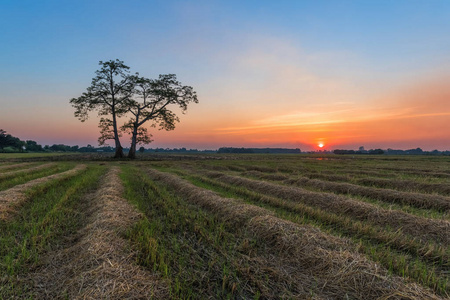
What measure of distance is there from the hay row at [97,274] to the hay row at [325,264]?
101 inches

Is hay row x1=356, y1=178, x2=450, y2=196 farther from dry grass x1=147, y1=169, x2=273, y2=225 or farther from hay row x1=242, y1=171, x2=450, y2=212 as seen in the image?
dry grass x1=147, y1=169, x2=273, y2=225

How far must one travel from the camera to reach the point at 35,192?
9.64 m

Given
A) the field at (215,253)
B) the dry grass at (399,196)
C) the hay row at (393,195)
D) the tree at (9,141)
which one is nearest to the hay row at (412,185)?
the hay row at (393,195)

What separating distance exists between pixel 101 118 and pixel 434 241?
4122cm

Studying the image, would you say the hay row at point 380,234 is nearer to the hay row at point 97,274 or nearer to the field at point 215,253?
the field at point 215,253

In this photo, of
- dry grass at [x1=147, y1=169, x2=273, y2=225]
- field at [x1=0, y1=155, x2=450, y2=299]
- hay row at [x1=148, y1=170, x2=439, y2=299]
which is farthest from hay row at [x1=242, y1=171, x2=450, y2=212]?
dry grass at [x1=147, y1=169, x2=273, y2=225]

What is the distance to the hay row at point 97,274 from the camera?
318cm

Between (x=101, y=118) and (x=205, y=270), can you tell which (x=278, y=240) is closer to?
(x=205, y=270)

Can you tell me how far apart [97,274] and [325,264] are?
4.11m

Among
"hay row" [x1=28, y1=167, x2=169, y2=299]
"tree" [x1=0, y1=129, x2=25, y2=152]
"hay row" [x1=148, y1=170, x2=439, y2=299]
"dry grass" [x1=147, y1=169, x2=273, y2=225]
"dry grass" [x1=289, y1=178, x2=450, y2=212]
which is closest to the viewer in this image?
"hay row" [x1=28, y1=167, x2=169, y2=299]

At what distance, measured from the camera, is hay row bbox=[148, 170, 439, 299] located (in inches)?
130

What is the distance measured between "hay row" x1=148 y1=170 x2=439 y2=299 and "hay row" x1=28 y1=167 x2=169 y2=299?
2571 millimetres

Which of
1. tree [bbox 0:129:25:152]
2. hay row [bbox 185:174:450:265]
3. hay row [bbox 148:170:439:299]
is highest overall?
tree [bbox 0:129:25:152]

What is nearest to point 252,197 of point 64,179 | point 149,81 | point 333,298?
point 333,298
